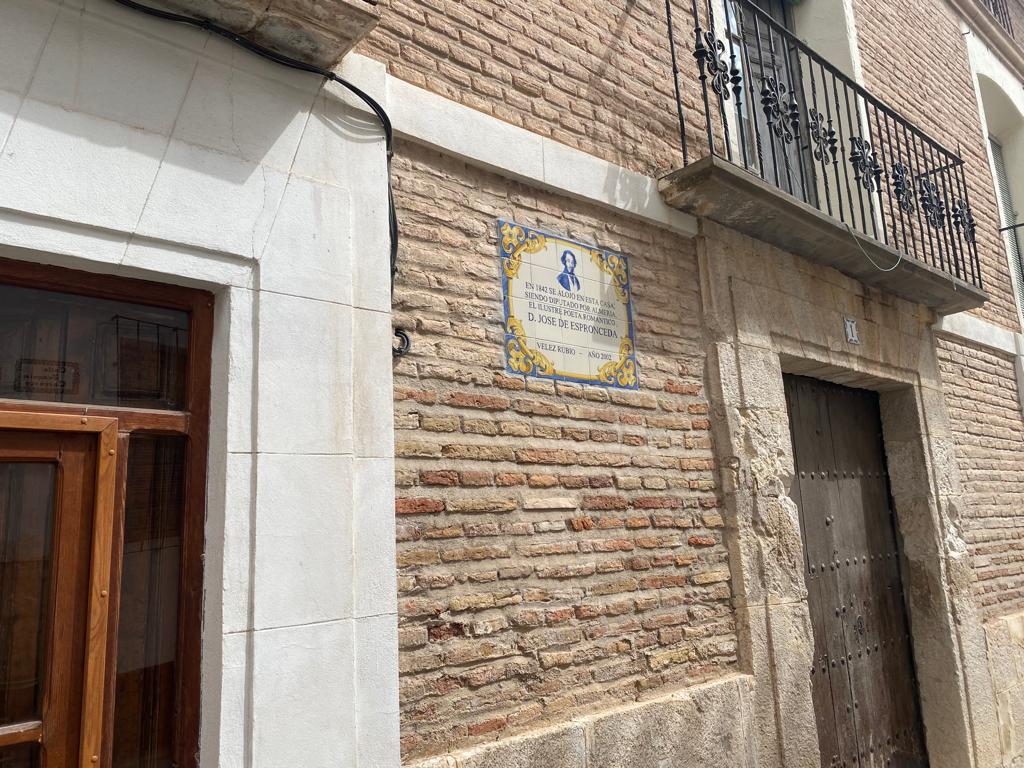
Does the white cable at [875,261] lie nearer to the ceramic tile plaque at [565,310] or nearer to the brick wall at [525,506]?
the brick wall at [525,506]

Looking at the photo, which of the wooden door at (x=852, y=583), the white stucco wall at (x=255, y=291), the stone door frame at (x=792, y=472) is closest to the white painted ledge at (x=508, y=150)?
the white stucco wall at (x=255, y=291)

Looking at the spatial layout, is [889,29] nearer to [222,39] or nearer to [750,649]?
[750,649]

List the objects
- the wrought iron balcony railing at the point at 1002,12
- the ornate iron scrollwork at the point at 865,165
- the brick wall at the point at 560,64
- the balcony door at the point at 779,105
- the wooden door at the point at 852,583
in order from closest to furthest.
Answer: the brick wall at the point at 560,64
the wooden door at the point at 852,583
the balcony door at the point at 779,105
the ornate iron scrollwork at the point at 865,165
the wrought iron balcony railing at the point at 1002,12

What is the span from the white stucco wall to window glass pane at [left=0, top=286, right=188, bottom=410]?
0.40 ft

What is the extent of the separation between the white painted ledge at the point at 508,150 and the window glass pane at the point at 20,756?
2120 mm

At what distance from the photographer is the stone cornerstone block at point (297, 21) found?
228 cm

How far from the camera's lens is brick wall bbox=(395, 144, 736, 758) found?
265 cm

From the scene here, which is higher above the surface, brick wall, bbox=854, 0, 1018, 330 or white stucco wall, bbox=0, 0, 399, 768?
brick wall, bbox=854, 0, 1018, 330

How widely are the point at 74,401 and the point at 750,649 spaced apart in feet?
9.44

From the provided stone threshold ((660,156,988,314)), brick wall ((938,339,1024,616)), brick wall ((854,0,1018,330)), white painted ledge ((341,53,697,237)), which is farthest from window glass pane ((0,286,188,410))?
brick wall ((854,0,1018,330))

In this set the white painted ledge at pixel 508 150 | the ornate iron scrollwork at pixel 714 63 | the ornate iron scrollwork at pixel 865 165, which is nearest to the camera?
the white painted ledge at pixel 508 150

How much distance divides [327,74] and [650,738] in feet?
8.69

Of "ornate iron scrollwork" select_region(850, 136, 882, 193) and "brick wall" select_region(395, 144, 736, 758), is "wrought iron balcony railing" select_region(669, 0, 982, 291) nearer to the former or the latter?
"ornate iron scrollwork" select_region(850, 136, 882, 193)

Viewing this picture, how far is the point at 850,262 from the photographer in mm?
4758
